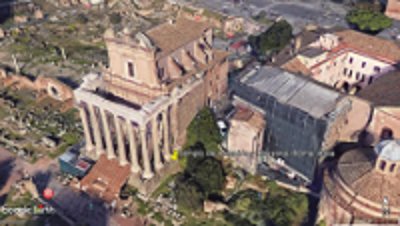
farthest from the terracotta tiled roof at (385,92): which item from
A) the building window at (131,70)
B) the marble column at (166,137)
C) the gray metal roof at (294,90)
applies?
the building window at (131,70)

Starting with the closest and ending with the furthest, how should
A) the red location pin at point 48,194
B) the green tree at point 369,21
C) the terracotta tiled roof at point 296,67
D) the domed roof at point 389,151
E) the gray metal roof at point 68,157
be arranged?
1. the domed roof at point 389,151
2. the red location pin at point 48,194
3. the gray metal roof at point 68,157
4. the terracotta tiled roof at point 296,67
5. the green tree at point 369,21

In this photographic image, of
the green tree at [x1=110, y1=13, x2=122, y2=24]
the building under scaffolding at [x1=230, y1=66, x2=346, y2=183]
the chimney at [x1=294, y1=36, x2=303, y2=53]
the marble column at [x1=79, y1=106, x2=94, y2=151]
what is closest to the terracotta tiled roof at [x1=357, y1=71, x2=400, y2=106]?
the building under scaffolding at [x1=230, y1=66, x2=346, y2=183]

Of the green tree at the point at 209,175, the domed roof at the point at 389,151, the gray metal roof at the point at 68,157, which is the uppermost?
the domed roof at the point at 389,151

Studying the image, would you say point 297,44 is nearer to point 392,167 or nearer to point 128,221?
point 392,167

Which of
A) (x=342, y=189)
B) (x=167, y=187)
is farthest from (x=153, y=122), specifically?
(x=342, y=189)

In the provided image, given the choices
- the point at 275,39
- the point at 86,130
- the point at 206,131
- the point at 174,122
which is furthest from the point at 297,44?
the point at 86,130

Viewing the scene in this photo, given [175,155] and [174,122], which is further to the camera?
[175,155]

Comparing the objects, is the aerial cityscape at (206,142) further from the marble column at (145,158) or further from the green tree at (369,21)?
the green tree at (369,21)
